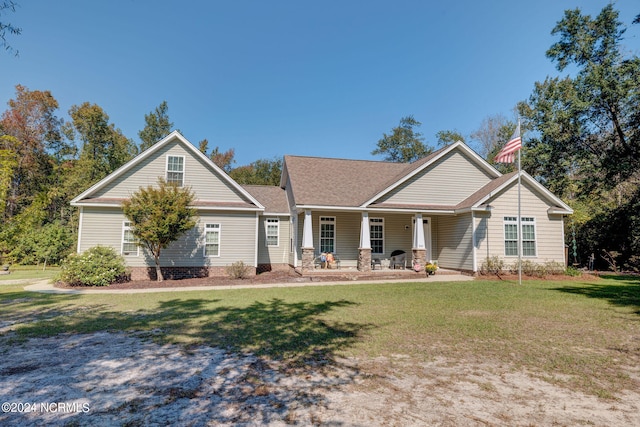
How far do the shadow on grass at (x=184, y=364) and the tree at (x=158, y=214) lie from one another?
535cm

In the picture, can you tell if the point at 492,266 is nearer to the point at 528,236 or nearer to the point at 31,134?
the point at 528,236

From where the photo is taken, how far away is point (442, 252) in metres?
18.5

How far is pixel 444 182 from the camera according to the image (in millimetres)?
18109

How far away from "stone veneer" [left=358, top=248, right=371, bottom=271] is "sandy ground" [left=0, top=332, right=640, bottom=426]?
37.2ft

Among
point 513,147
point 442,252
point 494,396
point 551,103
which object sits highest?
point 551,103

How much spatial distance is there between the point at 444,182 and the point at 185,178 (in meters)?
13.3

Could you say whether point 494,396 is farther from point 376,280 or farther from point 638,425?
point 376,280

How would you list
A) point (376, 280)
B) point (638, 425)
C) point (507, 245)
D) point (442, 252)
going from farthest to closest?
1. point (442, 252)
2. point (507, 245)
3. point (376, 280)
4. point (638, 425)

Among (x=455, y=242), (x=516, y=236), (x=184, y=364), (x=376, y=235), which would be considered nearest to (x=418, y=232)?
(x=455, y=242)

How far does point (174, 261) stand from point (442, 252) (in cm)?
1371

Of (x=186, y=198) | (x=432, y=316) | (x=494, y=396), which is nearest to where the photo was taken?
(x=494, y=396)

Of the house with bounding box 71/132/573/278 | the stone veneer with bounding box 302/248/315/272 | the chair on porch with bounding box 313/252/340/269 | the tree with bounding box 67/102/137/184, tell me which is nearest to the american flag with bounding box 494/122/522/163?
the house with bounding box 71/132/573/278

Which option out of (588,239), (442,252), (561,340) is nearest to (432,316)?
(561,340)

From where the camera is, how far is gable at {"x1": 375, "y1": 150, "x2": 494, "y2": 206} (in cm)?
1766
